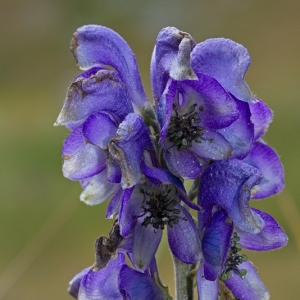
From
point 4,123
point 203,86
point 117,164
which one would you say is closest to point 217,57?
point 203,86

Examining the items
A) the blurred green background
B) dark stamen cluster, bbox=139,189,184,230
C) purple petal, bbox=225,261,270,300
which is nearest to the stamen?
dark stamen cluster, bbox=139,189,184,230

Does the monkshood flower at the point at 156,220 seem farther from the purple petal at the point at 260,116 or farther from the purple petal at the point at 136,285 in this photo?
the purple petal at the point at 260,116

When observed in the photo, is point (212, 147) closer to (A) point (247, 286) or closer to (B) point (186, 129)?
(B) point (186, 129)

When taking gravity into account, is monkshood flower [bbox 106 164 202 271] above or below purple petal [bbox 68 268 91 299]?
above

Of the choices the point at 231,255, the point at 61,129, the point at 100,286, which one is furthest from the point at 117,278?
the point at 61,129

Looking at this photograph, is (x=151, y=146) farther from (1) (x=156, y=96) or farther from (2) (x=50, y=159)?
(2) (x=50, y=159)

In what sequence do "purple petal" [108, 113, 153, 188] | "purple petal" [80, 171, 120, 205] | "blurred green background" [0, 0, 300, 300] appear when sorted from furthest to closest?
"blurred green background" [0, 0, 300, 300], "purple petal" [80, 171, 120, 205], "purple petal" [108, 113, 153, 188]

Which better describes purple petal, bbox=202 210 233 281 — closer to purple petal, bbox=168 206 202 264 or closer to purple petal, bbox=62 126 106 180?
purple petal, bbox=168 206 202 264
